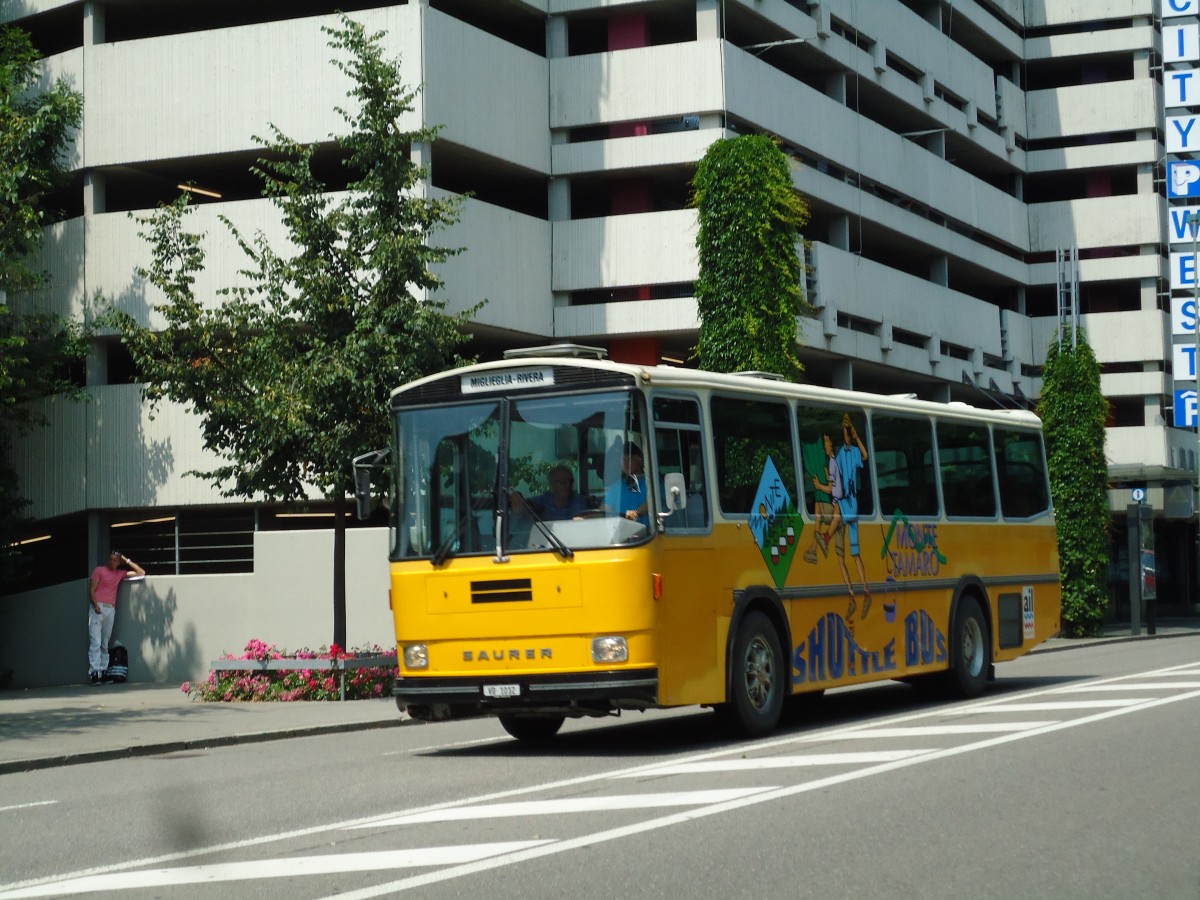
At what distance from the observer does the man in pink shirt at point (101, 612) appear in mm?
28422

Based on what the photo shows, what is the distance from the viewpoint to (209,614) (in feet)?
93.0

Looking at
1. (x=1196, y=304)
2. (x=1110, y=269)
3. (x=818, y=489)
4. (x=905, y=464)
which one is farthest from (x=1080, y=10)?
(x=818, y=489)

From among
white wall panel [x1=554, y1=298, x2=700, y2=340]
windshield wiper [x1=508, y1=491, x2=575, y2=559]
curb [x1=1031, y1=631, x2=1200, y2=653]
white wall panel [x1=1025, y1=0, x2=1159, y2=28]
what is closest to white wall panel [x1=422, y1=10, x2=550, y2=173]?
white wall panel [x1=554, y1=298, x2=700, y2=340]

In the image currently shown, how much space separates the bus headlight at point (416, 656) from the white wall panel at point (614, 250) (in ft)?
68.6

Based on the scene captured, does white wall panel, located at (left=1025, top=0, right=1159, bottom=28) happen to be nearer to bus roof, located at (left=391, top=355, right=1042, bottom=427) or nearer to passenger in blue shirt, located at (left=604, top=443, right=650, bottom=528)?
bus roof, located at (left=391, top=355, right=1042, bottom=427)

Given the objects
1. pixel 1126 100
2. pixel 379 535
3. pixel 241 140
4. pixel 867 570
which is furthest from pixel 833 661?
pixel 1126 100

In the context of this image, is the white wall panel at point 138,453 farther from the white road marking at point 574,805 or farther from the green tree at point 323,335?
the white road marking at point 574,805

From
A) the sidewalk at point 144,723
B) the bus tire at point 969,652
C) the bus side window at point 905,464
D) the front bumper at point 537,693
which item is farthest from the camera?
the bus tire at point 969,652

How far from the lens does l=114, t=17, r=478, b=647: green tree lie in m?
21.1

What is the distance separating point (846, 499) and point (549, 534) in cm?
406

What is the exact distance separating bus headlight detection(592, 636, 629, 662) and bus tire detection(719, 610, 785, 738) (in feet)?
4.39

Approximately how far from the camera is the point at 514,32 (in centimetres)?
3659

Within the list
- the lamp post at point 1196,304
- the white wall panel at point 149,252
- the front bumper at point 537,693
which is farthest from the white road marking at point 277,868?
the lamp post at point 1196,304

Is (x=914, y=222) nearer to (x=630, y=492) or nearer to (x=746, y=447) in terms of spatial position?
(x=746, y=447)
